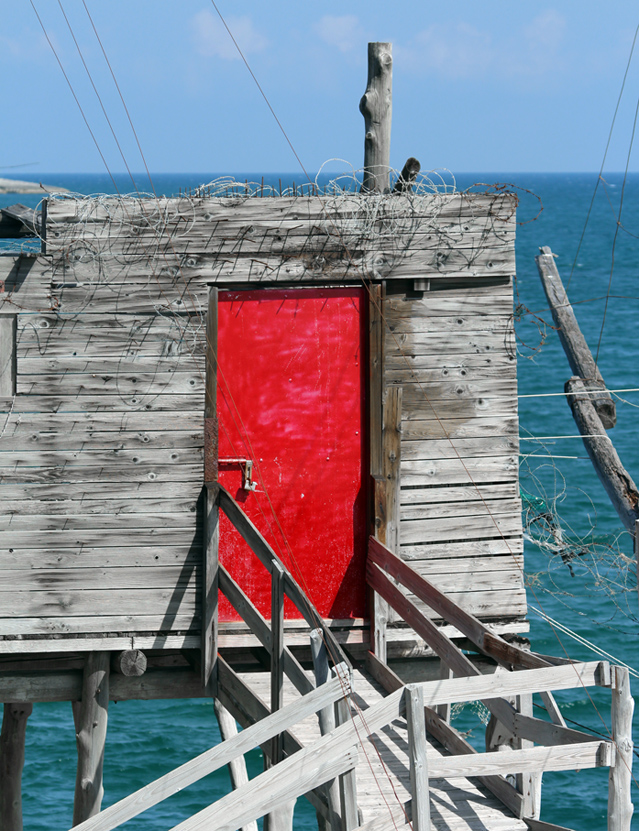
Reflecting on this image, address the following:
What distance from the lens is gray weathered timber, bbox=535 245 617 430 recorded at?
991cm

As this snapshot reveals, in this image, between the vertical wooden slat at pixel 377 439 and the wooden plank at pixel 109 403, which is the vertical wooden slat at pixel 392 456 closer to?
the vertical wooden slat at pixel 377 439

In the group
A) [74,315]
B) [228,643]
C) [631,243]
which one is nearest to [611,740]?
[228,643]

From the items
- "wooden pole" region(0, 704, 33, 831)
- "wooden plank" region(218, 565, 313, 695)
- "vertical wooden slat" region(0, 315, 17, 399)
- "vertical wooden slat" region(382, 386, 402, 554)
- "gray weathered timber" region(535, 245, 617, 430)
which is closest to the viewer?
"wooden plank" region(218, 565, 313, 695)

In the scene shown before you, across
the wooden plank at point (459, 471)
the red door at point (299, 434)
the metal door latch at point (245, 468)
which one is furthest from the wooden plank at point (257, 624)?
the wooden plank at point (459, 471)

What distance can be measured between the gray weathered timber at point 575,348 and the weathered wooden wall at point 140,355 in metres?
2.29

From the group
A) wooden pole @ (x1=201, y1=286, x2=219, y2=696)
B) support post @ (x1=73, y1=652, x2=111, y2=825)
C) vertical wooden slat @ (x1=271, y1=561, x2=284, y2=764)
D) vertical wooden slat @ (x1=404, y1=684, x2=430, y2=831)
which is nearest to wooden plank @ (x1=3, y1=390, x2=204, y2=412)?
wooden pole @ (x1=201, y1=286, x2=219, y2=696)

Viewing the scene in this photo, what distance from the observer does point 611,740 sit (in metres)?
5.51

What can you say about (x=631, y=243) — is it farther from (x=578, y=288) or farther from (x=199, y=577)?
(x=199, y=577)

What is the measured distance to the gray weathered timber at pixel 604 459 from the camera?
8.89 m

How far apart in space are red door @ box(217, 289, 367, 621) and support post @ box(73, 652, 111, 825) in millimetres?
1075

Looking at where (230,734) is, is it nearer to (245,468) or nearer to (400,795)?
(245,468)

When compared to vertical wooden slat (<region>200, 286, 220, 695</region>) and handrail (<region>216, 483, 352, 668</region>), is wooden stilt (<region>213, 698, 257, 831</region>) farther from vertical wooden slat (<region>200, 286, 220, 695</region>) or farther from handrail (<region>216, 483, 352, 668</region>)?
handrail (<region>216, 483, 352, 668</region>)

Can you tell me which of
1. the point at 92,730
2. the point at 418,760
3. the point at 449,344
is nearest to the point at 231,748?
the point at 418,760

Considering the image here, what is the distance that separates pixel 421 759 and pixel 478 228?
447 centimetres
